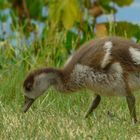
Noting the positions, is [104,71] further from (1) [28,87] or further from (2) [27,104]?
(2) [27,104]

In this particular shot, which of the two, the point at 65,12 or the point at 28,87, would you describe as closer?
the point at 28,87

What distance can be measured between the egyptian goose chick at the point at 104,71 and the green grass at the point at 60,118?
0.22 meters

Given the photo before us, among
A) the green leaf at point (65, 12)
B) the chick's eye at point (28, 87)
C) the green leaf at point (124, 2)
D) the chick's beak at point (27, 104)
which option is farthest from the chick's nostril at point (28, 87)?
the green leaf at point (124, 2)

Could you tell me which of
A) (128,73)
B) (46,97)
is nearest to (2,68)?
(46,97)

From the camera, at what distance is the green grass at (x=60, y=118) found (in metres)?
4.31

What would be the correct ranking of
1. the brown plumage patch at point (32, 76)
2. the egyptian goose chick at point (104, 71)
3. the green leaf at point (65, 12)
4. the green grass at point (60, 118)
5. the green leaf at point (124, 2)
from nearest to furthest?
the green grass at point (60, 118)
the egyptian goose chick at point (104, 71)
the brown plumage patch at point (32, 76)
the green leaf at point (65, 12)
the green leaf at point (124, 2)

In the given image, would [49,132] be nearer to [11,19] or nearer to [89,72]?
[89,72]

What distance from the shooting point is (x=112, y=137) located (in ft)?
13.8

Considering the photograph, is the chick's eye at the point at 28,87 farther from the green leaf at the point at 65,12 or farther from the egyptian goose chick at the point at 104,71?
the green leaf at the point at 65,12

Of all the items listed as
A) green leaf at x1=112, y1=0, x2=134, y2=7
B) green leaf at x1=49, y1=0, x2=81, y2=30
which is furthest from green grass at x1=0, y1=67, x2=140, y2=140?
green leaf at x1=112, y1=0, x2=134, y2=7

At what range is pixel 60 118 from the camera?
4.95m

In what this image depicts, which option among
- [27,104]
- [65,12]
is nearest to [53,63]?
[65,12]

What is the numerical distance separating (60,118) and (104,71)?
18.0 inches

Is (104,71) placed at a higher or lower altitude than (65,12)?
higher
